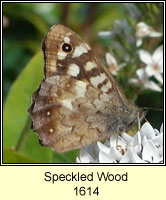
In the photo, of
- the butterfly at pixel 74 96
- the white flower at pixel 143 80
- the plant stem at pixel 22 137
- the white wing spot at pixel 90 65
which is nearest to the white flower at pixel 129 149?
the butterfly at pixel 74 96

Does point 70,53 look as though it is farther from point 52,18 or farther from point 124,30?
point 52,18

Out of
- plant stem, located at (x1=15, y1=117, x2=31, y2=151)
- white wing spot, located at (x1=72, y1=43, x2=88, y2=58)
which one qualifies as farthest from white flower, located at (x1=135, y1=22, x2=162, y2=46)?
plant stem, located at (x1=15, y1=117, x2=31, y2=151)

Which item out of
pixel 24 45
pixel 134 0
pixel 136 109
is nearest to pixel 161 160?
pixel 136 109

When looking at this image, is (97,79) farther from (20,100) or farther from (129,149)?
(20,100)

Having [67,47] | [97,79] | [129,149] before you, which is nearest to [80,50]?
[67,47]

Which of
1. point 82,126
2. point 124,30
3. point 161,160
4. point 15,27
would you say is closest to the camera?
point 161,160

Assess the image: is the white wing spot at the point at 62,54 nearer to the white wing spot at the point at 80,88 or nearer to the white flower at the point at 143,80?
the white wing spot at the point at 80,88

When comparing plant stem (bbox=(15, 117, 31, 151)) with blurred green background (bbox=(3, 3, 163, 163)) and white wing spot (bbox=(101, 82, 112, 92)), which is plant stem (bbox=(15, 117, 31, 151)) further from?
white wing spot (bbox=(101, 82, 112, 92))
